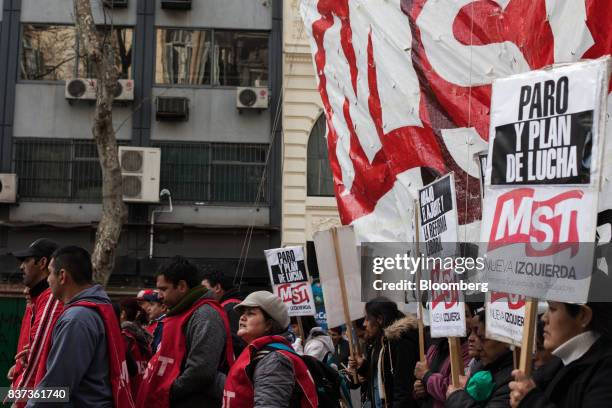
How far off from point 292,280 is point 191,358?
17.4 ft

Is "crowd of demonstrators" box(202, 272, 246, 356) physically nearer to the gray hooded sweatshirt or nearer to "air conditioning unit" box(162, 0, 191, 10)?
the gray hooded sweatshirt

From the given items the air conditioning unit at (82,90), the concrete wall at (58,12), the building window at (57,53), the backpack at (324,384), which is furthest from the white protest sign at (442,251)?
the concrete wall at (58,12)

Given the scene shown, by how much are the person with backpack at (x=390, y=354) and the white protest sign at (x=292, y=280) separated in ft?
7.20

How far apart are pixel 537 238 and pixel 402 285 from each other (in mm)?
4226

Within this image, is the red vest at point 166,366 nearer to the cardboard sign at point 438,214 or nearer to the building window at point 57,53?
the cardboard sign at point 438,214

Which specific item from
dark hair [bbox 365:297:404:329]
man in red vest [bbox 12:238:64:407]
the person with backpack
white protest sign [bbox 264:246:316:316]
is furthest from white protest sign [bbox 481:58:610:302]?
white protest sign [bbox 264:246:316:316]

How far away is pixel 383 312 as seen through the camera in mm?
8531

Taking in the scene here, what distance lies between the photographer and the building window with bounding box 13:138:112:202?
22094 millimetres

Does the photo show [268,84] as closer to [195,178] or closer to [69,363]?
[195,178]

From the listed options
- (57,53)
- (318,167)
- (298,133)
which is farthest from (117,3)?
(318,167)

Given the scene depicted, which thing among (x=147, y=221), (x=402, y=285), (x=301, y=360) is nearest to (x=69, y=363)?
(x=301, y=360)

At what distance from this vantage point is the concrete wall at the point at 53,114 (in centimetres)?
2238

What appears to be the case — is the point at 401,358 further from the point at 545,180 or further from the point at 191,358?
the point at 545,180

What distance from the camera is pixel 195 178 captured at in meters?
22.4
